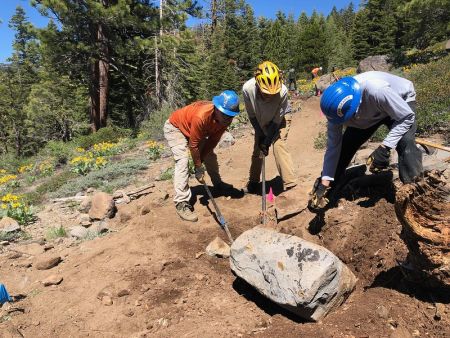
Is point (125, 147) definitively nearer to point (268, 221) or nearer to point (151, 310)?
point (268, 221)

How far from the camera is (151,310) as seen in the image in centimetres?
357

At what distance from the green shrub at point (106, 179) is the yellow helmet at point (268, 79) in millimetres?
4254

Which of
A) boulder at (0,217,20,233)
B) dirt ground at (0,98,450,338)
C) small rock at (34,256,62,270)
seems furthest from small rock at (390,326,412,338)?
boulder at (0,217,20,233)

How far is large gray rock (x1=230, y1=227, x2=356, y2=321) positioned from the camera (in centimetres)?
296

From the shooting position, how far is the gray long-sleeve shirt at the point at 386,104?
3443mm

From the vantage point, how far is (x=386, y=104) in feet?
11.4

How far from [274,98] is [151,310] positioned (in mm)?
2915

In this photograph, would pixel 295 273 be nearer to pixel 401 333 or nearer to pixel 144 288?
pixel 401 333

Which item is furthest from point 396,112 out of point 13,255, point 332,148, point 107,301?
point 13,255

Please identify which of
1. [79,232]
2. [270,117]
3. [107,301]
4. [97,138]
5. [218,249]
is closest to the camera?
[107,301]

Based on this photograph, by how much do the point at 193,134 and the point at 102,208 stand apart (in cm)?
210

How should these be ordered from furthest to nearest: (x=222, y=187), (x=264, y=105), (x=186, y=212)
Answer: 1. (x=222, y=187)
2. (x=186, y=212)
3. (x=264, y=105)

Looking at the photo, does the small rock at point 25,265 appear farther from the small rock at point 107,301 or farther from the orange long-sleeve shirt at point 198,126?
the orange long-sleeve shirt at point 198,126

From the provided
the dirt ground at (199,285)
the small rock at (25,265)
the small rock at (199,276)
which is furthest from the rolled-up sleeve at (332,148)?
the small rock at (25,265)
